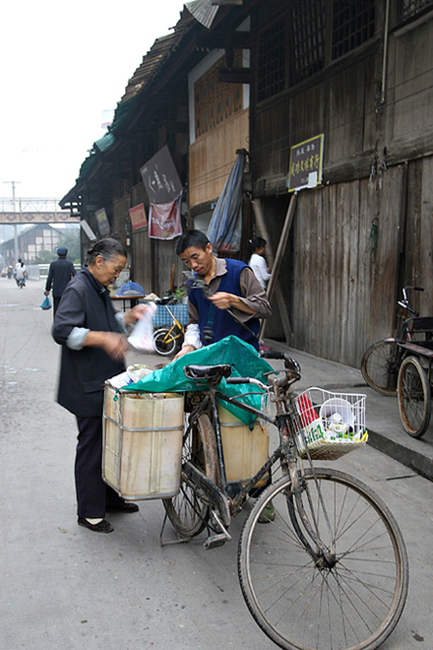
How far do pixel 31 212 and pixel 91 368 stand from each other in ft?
198

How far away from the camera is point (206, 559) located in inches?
125

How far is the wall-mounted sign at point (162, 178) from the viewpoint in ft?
46.9

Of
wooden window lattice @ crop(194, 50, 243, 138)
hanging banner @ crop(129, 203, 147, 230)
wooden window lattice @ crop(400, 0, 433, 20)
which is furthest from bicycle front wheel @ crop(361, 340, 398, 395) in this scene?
hanging banner @ crop(129, 203, 147, 230)

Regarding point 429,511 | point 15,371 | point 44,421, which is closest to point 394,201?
point 429,511

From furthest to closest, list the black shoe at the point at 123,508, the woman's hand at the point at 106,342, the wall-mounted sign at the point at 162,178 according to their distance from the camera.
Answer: the wall-mounted sign at the point at 162,178, the black shoe at the point at 123,508, the woman's hand at the point at 106,342

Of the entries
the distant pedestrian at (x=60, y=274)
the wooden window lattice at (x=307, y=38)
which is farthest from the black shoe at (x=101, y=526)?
the distant pedestrian at (x=60, y=274)

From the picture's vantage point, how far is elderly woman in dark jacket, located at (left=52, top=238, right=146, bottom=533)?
3.39m

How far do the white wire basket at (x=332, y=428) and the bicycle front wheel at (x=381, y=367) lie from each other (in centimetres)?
381

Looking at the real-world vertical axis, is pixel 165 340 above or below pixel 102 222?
below

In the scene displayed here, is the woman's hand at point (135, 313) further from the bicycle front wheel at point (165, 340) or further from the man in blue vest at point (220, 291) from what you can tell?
the bicycle front wheel at point (165, 340)

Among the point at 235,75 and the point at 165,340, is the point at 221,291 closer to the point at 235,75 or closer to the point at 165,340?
the point at 165,340

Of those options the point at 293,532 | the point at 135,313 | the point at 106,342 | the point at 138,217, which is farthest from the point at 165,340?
the point at 138,217

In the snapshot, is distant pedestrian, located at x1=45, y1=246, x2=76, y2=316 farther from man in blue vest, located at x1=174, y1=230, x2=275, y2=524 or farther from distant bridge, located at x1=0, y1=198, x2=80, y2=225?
distant bridge, located at x1=0, y1=198, x2=80, y2=225

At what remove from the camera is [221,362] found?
292 centimetres
